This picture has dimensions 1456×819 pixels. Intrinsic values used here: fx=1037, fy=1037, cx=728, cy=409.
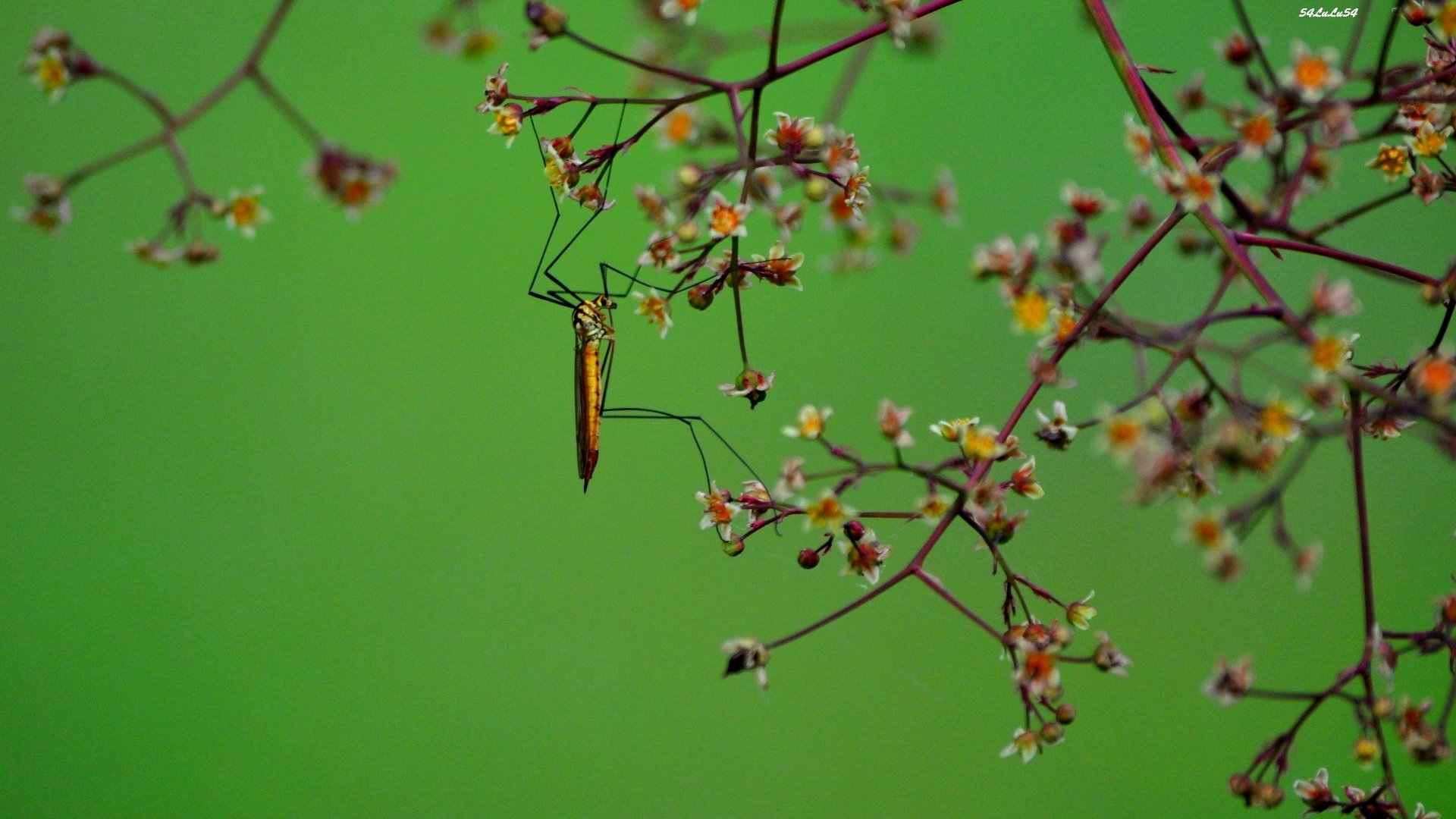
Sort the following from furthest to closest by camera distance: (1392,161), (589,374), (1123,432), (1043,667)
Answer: (589,374) → (1392,161) → (1043,667) → (1123,432)

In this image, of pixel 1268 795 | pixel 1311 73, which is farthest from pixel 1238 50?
pixel 1268 795

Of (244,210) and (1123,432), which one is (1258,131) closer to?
(1123,432)

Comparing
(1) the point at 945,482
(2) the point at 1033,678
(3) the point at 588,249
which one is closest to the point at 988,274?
(1) the point at 945,482

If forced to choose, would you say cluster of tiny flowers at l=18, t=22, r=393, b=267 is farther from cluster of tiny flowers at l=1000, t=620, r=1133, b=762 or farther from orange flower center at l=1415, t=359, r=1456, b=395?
orange flower center at l=1415, t=359, r=1456, b=395

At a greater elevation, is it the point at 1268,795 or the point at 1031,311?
the point at 1031,311

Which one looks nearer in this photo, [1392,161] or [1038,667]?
[1038,667]

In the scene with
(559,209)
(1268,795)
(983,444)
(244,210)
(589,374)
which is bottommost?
(1268,795)

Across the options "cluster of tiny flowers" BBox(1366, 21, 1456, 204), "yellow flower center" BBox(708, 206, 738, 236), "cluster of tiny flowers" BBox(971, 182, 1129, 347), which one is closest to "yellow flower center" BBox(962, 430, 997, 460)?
"cluster of tiny flowers" BBox(971, 182, 1129, 347)

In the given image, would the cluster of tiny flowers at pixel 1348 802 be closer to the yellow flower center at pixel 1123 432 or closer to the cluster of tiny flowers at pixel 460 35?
the yellow flower center at pixel 1123 432

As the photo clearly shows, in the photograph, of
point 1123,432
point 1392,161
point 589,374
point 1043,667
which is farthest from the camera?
Answer: point 589,374

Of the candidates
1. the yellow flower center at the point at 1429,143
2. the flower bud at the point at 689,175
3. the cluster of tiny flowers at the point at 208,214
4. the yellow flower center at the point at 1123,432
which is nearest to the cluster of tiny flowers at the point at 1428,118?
the yellow flower center at the point at 1429,143

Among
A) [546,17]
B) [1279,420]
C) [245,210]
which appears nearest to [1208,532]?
[1279,420]
